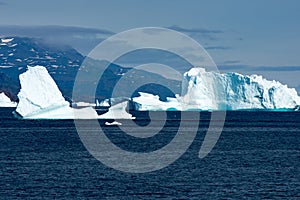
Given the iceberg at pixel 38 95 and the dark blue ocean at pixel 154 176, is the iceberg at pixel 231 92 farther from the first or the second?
the dark blue ocean at pixel 154 176

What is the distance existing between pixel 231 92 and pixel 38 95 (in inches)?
1837

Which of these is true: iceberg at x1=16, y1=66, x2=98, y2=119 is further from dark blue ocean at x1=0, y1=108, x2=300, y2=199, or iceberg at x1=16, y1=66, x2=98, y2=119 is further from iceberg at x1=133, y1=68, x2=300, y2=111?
iceberg at x1=133, y1=68, x2=300, y2=111

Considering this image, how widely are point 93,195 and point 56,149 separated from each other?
986 inches

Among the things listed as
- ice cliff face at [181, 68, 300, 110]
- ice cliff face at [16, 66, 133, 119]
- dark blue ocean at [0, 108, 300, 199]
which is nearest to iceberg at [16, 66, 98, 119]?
ice cliff face at [16, 66, 133, 119]

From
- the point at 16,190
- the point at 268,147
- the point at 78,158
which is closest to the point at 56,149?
the point at 78,158

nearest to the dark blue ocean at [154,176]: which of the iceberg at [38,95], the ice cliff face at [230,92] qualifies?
the iceberg at [38,95]

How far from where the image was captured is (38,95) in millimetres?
82750

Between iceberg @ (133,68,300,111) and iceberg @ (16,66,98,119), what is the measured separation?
1434 inches

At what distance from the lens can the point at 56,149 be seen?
5684cm

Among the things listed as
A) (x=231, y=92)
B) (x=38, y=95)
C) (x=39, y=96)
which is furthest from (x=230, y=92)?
(x=38, y=95)

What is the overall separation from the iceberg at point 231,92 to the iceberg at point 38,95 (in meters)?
36.4

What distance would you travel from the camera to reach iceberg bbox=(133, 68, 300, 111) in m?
A: 118

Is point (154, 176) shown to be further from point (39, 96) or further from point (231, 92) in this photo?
point (231, 92)

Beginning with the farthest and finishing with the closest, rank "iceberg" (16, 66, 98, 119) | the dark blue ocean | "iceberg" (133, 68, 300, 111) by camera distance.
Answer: "iceberg" (133, 68, 300, 111) → "iceberg" (16, 66, 98, 119) → the dark blue ocean
